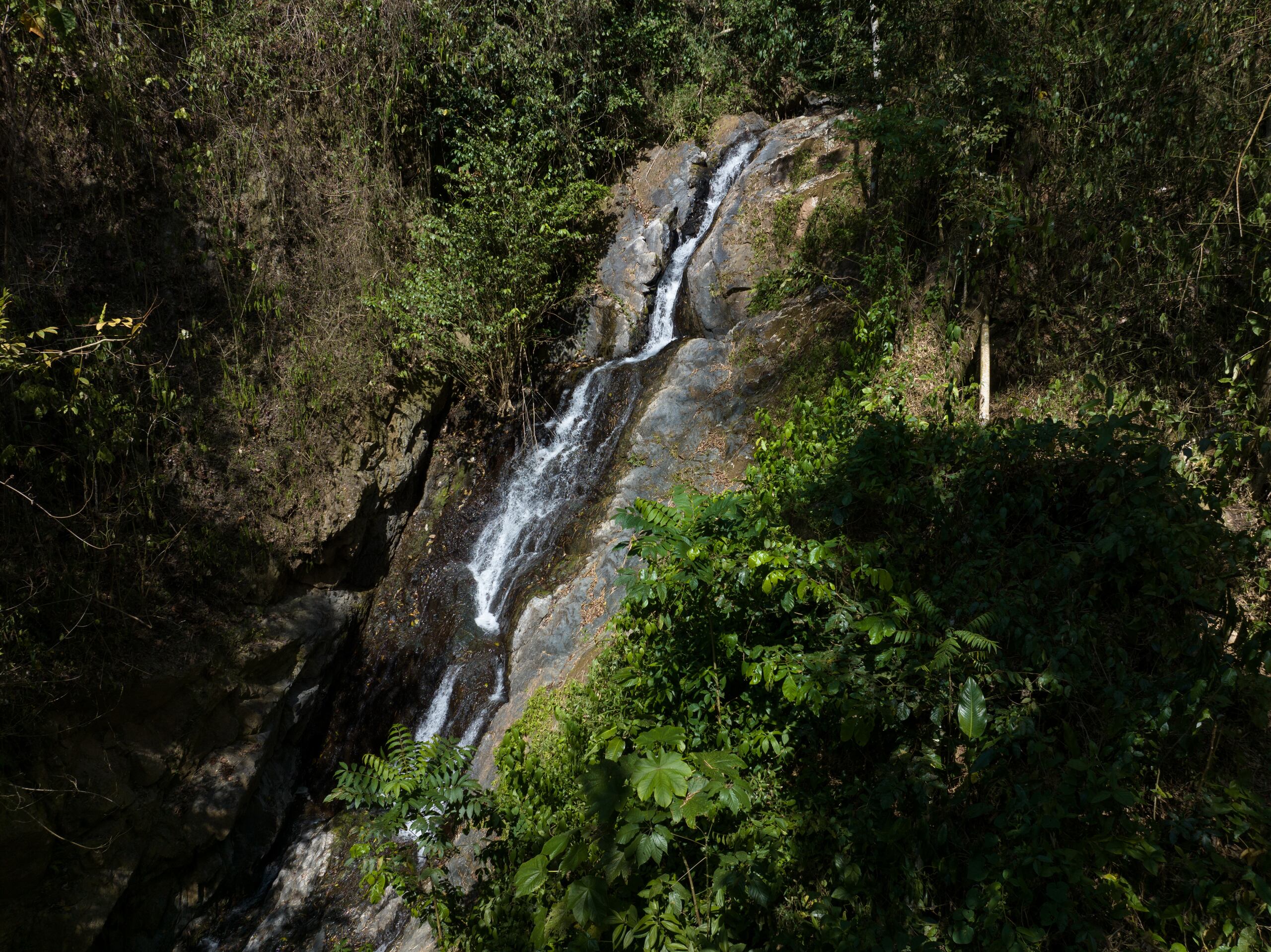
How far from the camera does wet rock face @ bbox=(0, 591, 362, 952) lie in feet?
17.6

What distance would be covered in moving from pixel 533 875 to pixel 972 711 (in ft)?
6.17

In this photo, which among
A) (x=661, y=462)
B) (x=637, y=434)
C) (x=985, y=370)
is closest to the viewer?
(x=985, y=370)

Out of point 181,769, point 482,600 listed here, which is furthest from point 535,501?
point 181,769

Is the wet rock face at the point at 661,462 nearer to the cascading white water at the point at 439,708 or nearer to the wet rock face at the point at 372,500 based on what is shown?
the cascading white water at the point at 439,708

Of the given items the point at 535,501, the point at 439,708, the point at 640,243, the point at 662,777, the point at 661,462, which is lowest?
the point at 439,708

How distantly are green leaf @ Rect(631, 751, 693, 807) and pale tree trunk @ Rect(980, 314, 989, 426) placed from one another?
4.07 m

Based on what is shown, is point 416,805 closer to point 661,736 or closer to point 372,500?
point 661,736

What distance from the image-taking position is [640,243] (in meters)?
10.2

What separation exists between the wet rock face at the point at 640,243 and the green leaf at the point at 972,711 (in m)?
7.14

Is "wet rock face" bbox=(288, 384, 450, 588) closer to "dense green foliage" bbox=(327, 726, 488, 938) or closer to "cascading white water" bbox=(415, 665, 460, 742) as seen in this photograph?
"cascading white water" bbox=(415, 665, 460, 742)

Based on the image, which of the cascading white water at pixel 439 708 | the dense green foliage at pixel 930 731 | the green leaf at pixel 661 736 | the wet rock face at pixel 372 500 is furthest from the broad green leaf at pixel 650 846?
the wet rock face at pixel 372 500

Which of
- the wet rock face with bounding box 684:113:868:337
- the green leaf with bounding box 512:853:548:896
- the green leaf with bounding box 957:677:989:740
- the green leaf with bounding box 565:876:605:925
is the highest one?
the wet rock face with bounding box 684:113:868:337

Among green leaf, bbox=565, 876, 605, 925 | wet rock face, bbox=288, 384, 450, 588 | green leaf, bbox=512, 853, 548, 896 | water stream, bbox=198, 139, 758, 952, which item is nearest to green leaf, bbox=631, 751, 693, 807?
green leaf, bbox=565, 876, 605, 925

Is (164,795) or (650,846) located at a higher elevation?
(650,846)
